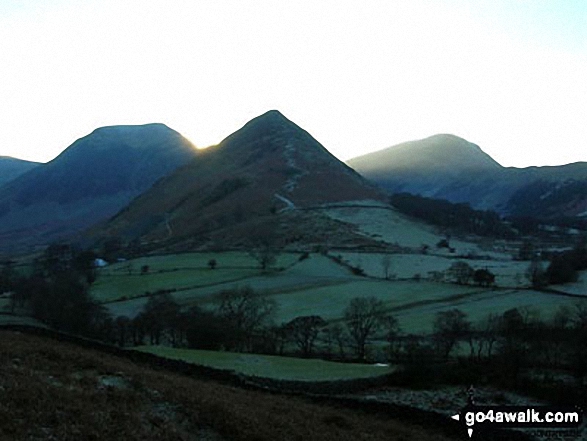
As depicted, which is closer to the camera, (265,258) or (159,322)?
(159,322)

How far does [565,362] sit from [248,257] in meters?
88.7

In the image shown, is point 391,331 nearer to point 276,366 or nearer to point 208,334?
point 208,334

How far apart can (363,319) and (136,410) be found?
55388 millimetres

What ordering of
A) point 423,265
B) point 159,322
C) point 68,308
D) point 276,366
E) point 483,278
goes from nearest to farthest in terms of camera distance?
point 276,366 < point 159,322 < point 68,308 < point 483,278 < point 423,265

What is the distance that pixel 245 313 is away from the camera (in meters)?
76.5

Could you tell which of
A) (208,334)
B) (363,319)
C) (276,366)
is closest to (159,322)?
(208,334)

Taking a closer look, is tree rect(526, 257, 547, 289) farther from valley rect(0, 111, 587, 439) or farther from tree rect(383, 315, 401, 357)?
tree rect(383, 315, 401, 357)

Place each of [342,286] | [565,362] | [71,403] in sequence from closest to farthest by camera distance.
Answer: [71,403]
[565,362]
[342,286]

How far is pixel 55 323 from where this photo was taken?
3167 inches

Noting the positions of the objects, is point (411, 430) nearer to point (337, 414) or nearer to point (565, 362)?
point (337, 414)

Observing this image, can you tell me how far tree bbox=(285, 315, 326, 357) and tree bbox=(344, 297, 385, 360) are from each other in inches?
163

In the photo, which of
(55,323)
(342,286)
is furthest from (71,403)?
(342,286)

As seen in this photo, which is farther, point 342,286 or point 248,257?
point 248,257

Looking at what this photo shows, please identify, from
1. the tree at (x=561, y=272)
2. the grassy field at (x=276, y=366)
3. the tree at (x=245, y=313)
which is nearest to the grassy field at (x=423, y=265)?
the tree at (x=561, y=272)
